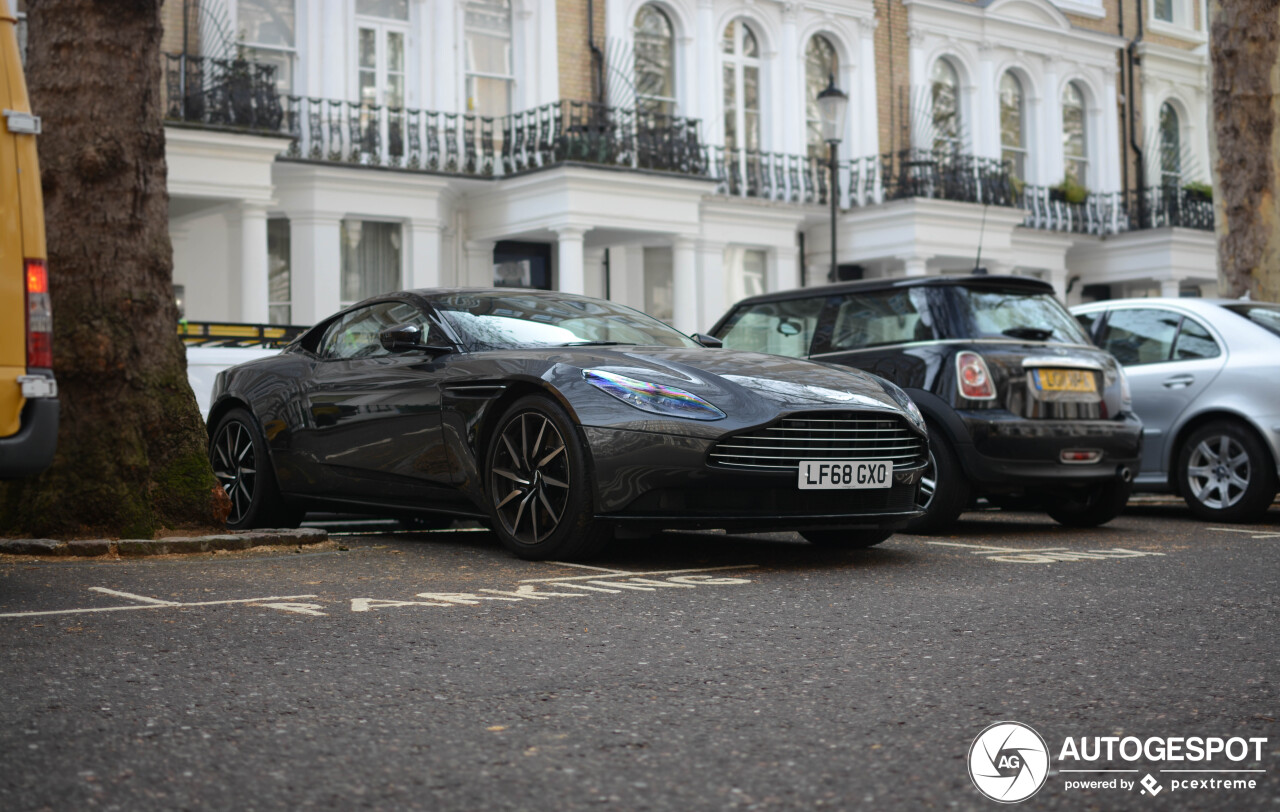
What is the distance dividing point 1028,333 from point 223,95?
42.1ft

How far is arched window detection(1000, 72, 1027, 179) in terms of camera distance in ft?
96.4

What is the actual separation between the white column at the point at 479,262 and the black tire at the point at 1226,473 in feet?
44.8

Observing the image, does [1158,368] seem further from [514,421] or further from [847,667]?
[847,667]

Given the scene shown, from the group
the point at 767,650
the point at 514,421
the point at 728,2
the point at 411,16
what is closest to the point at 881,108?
the point at 728,2

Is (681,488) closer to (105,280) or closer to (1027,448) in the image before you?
(1027,448)

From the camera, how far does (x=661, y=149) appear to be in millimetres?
21531

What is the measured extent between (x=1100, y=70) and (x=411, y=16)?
15.8 m

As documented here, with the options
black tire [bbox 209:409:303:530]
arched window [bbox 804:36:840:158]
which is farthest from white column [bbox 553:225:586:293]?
black tire [bbox 209:409:303:530]

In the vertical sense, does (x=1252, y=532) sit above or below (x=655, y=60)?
below

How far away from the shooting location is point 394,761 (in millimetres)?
3102

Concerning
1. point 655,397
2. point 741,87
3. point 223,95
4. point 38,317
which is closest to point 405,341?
point 655,397

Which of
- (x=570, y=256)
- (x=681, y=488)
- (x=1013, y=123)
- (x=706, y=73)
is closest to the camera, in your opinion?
(x=681, y=488)

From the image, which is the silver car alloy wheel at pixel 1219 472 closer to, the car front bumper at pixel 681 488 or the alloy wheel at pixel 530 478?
the car front bumper at pixel 681 488

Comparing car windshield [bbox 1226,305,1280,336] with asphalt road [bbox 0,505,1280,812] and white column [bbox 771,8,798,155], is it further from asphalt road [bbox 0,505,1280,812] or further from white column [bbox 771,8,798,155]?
white column [bbox 771,8,798,155]
